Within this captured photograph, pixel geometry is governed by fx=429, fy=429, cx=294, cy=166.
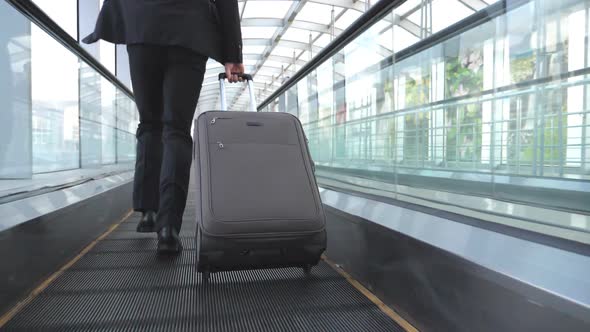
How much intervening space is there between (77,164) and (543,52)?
3623 mm

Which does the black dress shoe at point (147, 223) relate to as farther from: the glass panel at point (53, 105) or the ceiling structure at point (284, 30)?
the ceiling structure at point (284, 30)

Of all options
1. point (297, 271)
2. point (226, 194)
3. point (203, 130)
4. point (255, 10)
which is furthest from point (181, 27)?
point (255, 10)

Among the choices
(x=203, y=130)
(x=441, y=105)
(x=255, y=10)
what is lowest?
(x=203, y=130)

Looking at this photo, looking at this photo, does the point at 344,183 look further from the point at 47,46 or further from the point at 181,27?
the point at 47,46

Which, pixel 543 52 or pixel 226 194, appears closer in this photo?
pixel 543 52

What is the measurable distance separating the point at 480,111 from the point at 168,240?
163 centimetres

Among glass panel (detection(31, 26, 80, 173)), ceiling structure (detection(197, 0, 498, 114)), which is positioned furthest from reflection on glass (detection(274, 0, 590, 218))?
ceiling structure (detection(197, 0, 498, 114))

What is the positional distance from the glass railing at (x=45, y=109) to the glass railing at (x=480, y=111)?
1.93 m

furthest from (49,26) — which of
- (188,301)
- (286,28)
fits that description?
(286,28)

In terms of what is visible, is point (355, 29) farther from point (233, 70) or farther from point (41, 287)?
point (41, 287)

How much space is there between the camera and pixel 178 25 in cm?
204

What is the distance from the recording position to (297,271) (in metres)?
1.97

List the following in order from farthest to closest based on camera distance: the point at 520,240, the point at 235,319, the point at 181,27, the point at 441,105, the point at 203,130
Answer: the point at 441,105
the point at 181,27
the point at 203,130
the point at 235,319
the point at 520,240

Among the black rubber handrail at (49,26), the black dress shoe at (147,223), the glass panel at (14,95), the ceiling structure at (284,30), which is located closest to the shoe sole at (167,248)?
the black dress shoe at (147,223)
